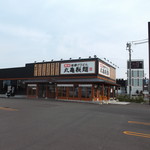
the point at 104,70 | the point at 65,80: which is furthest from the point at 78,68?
the point at 104,70

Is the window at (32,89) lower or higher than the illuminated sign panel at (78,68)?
lower

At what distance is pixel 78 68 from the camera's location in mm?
25062

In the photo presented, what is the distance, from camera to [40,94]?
27.5m

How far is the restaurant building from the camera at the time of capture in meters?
23.6

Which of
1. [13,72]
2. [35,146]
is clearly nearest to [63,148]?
[35,146]

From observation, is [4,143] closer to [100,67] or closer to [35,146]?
[35,146]

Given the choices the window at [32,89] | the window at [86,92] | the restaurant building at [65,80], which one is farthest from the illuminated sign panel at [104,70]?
the window at [32,89]

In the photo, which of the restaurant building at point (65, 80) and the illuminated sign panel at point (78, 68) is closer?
the restaurant building at point (65, 80)

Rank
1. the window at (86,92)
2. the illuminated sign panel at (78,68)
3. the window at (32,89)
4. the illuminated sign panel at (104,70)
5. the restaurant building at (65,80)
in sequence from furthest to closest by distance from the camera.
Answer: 1. the window at (32,89)
2. the illuminated sign panel at (104,70)
3. the illuminated sign panel at (78,68)
4. the restaurant building at (65,80)
5. the window at (86,92)

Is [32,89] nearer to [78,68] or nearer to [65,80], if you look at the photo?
[65,80]

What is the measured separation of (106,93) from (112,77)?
16.1 feet

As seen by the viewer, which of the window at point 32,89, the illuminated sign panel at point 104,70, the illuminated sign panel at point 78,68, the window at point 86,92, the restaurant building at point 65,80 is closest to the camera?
the window at point 86,92

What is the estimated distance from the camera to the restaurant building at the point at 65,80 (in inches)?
929

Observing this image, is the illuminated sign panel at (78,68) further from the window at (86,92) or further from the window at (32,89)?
the window at (32,89)
